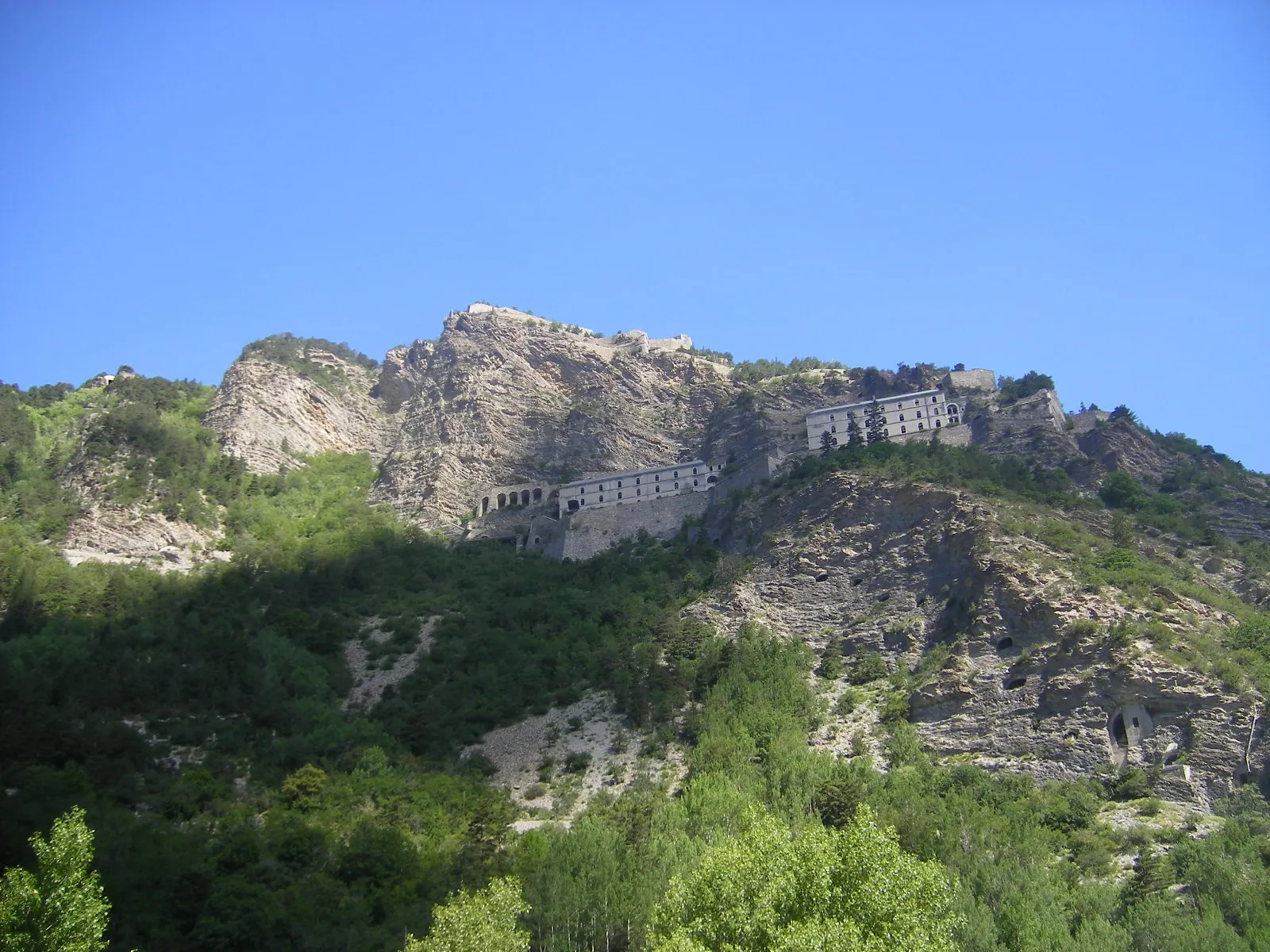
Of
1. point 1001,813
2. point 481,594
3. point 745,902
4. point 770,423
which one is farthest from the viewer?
point 770,423

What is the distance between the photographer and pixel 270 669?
6234 cm

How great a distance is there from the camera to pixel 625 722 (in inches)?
2309

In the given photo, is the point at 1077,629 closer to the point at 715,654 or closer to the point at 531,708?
the point at 715,654

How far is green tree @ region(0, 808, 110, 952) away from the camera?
29.4 metres

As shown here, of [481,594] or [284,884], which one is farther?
[481,594]

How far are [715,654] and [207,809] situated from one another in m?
Answer: 24.1

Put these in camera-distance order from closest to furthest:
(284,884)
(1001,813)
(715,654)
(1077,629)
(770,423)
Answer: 1. (284,884)
2. (1001,813)
3. (1077,629)
4. (715,654)
5. (770,423)

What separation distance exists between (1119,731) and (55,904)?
39.7 meters

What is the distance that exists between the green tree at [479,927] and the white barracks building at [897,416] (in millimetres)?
55326

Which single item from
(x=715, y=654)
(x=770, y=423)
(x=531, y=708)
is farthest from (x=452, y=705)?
(x=770, y=423)

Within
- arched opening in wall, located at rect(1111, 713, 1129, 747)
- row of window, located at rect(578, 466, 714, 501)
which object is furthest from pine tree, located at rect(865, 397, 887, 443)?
arched opening in wall, located at rect(1111, 713, 1129, 747)

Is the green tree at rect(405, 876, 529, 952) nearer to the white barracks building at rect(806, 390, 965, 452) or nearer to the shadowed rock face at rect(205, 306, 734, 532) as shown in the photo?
the white barracks building at rect(806, 390, 965, 452)

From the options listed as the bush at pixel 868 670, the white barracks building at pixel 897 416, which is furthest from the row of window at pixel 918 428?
the bush at pixel 868 670

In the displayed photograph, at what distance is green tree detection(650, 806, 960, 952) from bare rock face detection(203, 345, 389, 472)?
235 feet
